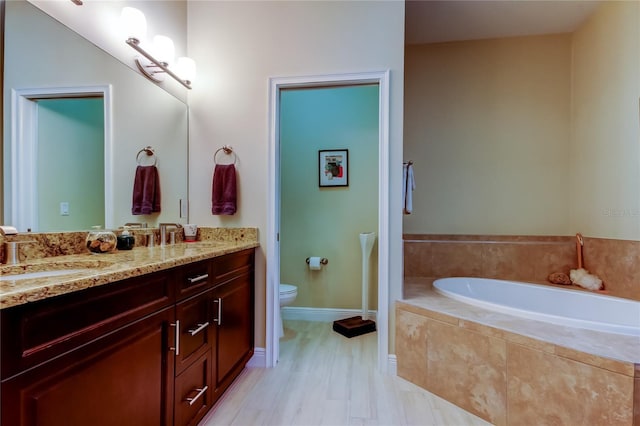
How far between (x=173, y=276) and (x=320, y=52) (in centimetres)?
175

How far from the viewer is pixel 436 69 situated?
2.83 metres

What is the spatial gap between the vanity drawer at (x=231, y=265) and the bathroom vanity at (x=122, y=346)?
11mm

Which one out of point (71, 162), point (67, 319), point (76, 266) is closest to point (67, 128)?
point (71, 162)

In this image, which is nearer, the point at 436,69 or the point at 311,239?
the point at 436,69

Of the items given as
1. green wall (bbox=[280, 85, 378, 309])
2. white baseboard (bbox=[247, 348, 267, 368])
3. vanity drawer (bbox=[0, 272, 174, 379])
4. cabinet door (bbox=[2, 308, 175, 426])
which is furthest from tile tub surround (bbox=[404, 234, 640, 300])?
vanity drawer (bbox=[0, 272, 174, 379])

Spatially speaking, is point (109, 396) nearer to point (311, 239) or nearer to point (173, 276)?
point (173, 276)

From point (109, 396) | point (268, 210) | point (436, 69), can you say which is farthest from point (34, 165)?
point (436, 69)

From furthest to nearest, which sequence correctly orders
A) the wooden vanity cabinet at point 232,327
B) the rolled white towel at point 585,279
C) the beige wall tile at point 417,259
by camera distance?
the beige wall tile at point 417,259
the rolled white towel at point 585,279
the wooden vanity cabinet at point 232,327

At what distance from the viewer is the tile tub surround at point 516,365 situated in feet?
3.86

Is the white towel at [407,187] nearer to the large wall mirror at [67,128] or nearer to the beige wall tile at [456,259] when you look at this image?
the beige wall tile at [456,259]

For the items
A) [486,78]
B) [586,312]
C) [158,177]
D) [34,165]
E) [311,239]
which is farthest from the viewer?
[311,239]

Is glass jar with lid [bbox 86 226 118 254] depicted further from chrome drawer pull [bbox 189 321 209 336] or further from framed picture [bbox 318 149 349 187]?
framed picture [bbox 318 149 349 187]

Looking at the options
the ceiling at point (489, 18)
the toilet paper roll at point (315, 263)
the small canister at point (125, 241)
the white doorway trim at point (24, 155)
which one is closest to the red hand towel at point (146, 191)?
the small canister at point (125, 241)

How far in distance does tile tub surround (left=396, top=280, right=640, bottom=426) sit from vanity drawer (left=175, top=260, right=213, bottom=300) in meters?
1.25
